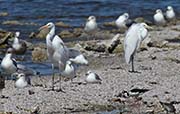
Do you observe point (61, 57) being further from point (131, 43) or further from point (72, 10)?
point (72, 10)

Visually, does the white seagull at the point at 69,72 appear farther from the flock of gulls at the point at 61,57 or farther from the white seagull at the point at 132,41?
the white seagull at the point at 132,41

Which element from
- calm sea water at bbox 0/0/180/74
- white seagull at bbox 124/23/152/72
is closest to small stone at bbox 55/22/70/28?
calm sea water at bbox 0/0/180/74

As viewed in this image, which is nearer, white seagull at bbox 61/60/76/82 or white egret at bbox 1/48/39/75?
white seagull at bbox 61/60/76/82

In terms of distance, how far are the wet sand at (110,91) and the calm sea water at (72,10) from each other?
10.2 m

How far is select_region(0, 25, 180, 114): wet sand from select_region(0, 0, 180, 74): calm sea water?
10154 millimetres

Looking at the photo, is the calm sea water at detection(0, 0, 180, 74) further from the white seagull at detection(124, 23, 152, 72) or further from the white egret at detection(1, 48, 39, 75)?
the white seagull at detection(124, 23, 152, 72)

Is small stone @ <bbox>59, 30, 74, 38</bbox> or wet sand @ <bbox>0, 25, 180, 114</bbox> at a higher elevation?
small stone @ <bbox>59, 30, 74, 38</bbox>

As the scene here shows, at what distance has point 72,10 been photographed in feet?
113

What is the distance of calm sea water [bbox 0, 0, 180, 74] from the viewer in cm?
3083

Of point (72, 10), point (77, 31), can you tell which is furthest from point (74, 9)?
point (77, 31)

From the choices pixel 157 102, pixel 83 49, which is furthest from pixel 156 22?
pixel 157 102

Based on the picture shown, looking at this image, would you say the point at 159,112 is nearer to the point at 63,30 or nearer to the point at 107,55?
the point at 107,55

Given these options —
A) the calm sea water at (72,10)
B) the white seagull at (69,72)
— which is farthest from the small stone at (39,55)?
the calm sea water at (72,10)

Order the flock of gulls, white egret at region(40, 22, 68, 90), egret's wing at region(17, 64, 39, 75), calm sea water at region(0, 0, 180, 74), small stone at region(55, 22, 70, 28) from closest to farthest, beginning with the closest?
Answer: white egret at region(40, 22, 68, 90) < the flock of gulls < egret's wing at region(17, 64, 39, 75) < small stone at region(55, 22, 70, 28) < calm sea water at region(0, 0, 180, 74)
